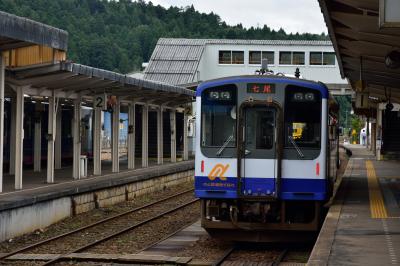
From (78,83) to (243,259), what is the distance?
9541 mm

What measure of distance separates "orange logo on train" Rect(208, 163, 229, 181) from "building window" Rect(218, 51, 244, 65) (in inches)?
1513

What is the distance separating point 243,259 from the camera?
10.9 meters

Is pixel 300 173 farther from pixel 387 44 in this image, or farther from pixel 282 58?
pixel 282 58

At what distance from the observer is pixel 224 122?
11305 mm

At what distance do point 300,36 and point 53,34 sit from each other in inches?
3670

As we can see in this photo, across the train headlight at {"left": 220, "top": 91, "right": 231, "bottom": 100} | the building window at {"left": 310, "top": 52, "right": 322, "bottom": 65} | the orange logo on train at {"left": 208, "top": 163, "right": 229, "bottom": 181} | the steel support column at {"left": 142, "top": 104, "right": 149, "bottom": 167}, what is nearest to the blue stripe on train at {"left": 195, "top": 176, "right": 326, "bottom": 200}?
the orange logo on train at {"left": 208, "top": 163, "right": 229, "bottom": 181}

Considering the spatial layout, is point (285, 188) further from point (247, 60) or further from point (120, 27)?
point (120, 27)

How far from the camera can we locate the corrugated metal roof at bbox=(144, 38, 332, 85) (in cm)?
4831

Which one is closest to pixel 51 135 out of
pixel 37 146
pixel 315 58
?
pixel 37 146

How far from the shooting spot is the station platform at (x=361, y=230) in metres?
7.67

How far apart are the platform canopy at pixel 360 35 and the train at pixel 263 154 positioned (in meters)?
1.29

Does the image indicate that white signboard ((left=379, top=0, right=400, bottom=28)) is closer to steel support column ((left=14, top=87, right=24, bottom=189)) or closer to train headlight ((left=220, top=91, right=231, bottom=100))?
train headlight ((left=220, top=91, right=231, bottom=100))

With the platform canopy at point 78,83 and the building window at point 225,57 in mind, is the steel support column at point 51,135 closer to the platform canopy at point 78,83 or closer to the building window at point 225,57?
the platform canopy at point 78,83

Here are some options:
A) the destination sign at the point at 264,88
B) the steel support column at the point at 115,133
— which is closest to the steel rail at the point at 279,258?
the destination sign at the point at 264,88
